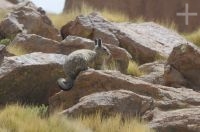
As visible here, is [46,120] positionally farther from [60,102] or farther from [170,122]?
[170,122]

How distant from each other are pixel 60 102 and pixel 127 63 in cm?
383

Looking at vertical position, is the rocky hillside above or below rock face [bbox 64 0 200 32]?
above

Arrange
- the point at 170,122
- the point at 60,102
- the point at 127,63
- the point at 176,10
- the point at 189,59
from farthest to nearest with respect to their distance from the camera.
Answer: the point at 176,10 < the point at 127,63 < the point at 189,59 < the point at 60,102 < the point at 170,122

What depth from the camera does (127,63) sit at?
51.4 feet

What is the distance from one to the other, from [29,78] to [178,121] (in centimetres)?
352

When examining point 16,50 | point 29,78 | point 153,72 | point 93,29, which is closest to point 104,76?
point 29,78

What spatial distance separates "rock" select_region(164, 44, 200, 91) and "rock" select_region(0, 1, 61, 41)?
14.5 feet

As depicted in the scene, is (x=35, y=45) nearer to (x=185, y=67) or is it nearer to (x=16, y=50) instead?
(x=16, y=50)

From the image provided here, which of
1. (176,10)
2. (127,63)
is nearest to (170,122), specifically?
(127,63)

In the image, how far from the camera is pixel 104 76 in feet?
40.1

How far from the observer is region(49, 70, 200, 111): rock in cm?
1207

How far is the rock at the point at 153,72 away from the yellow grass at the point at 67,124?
359cm

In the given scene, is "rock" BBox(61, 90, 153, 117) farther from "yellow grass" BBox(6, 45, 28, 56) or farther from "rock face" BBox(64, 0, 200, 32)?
"rock face" BBox(64, 0, 200, 32)

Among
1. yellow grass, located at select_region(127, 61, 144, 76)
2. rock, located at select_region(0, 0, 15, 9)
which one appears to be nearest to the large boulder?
yellow grass, located at select_region(127, 61, 144, 76)
